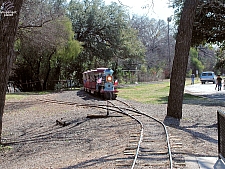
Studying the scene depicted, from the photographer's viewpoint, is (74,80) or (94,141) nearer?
(94,141)

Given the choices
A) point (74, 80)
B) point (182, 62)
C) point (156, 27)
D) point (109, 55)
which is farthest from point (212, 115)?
point (156, 27)

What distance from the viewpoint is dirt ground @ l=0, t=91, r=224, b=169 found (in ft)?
25.1

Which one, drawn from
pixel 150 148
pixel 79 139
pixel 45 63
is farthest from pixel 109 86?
pixel 45 63

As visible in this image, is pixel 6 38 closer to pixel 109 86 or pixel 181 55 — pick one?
pixel 181 55

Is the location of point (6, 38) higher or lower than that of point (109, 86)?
higher

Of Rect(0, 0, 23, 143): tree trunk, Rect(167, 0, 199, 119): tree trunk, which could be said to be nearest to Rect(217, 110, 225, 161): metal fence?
Rect(0, 0, 23, 143): tree trunk

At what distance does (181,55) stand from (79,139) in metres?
5.22

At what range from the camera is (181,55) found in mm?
12789

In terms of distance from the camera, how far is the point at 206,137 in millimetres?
9781

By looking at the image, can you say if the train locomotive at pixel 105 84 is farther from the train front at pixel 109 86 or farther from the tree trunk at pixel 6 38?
the tree trunk at pixel 6 38

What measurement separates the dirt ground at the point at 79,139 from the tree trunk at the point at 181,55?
0.67 meters

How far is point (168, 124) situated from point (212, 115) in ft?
12.6

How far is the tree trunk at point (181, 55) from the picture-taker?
12.6 m

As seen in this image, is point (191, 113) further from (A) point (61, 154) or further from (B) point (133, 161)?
(B) point (133, 161)
